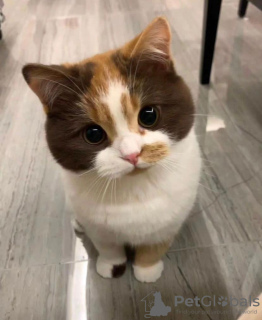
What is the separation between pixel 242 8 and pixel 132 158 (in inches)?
79.3

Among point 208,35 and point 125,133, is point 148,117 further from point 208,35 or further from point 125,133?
point 208,35

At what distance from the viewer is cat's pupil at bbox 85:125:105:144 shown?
612 millimetres

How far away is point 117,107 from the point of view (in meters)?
0.58

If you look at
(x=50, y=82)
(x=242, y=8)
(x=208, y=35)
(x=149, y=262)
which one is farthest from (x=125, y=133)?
(x=242, y=8)

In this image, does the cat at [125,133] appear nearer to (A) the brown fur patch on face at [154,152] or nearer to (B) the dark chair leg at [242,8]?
(A) the brown fur patch on face at [154,152]

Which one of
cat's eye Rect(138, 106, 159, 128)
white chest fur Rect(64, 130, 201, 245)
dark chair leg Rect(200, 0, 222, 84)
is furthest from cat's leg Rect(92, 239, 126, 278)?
dark chair leg Rect(200, 0, 222, 84)

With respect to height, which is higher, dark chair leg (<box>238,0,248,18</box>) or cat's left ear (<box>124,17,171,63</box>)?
cat's left ear (<box>124,17,171,63</box>)

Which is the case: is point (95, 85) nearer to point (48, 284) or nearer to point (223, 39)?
point (48, 284)

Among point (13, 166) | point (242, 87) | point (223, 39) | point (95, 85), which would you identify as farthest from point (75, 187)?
point (223, 39)

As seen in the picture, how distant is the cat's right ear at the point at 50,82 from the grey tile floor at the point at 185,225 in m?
0.60

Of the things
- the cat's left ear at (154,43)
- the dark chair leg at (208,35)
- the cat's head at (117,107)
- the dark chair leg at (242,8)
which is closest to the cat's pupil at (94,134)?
the cat's head at (117,107)

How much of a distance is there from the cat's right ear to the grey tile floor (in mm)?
604

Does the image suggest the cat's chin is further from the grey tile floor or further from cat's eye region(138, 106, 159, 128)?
the grey tile floor

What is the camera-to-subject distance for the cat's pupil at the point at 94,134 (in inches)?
24.1
